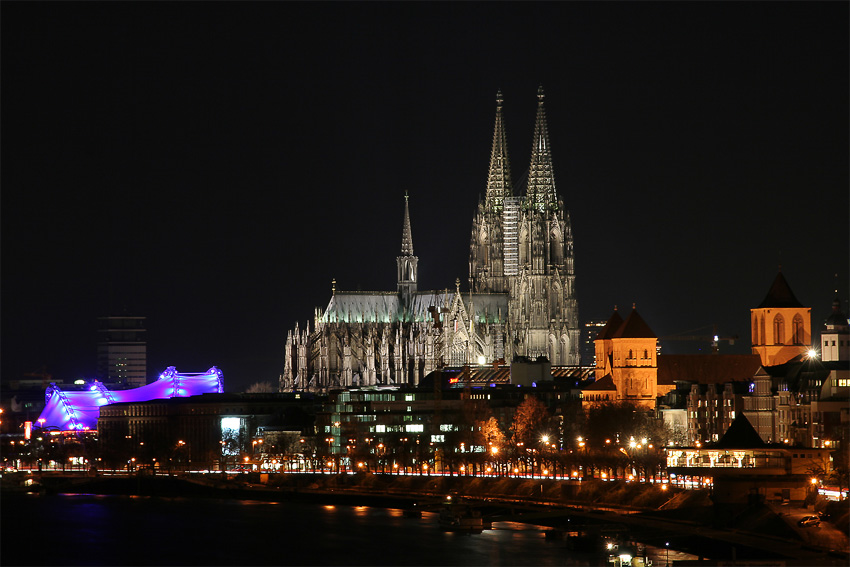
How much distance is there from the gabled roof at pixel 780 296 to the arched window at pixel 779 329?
0.96 m

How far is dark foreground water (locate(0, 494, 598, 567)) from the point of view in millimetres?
94125

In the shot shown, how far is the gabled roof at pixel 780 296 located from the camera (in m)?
147

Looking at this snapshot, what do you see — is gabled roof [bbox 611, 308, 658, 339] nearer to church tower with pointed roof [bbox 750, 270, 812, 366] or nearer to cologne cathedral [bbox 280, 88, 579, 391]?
church tower with pointed roof [bbox 750, 270, 812, 366]

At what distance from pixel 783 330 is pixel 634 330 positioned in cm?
1120

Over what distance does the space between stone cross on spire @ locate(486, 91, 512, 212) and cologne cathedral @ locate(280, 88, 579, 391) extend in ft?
0.31

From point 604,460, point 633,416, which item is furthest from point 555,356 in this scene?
point 604,460

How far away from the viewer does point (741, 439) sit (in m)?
103

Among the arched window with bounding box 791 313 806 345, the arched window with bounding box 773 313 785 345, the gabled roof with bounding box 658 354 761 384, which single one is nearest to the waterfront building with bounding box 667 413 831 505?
the gabled roof with bounding box 658 354 761 384

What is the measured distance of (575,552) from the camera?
92875 mm

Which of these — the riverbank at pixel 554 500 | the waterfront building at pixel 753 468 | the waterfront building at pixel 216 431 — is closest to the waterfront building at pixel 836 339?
the riverbank at pixel 554 500

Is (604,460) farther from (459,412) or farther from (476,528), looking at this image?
(459,412)

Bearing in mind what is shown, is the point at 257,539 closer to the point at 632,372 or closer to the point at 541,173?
the point at 632,372

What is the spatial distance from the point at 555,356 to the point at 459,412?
2507 cm

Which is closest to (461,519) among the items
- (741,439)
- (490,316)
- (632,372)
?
(741,439)
